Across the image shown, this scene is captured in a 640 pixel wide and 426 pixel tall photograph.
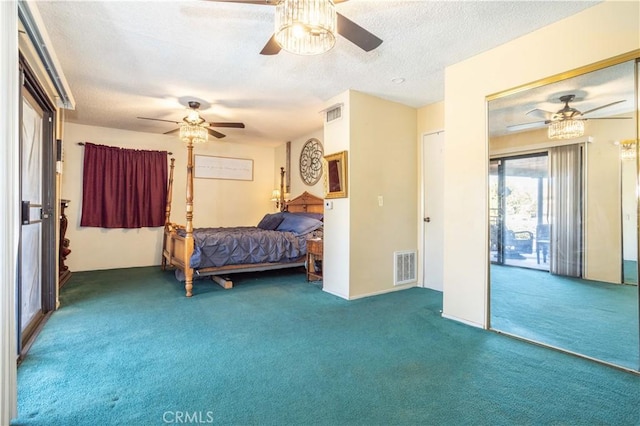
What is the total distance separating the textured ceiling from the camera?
7.30 feet

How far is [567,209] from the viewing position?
8.27 ft

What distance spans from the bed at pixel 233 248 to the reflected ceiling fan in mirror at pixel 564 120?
10.3ft

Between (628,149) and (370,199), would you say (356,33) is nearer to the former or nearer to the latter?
(628,149)

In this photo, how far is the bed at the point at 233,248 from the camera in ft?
12.8

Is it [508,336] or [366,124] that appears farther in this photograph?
[366,124]

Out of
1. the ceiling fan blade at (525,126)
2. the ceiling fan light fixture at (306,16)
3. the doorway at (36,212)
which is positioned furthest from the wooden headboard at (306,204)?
Answer: the ceiling fan light fixture at (306,16)

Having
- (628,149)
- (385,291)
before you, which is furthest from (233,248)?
(628,149)

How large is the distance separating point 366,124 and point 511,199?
5.98 ft

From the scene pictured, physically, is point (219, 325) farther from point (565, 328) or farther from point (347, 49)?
point (565, 328)

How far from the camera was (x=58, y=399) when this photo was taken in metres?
1.70

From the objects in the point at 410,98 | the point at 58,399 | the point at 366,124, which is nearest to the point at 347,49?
the point at 366,124

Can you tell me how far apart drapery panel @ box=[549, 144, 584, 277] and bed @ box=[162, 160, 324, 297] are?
10.0ft

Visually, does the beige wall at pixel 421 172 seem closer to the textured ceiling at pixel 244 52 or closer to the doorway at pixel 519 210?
the textured ceiling at pixel 244 52

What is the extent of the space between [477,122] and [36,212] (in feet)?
13.4
